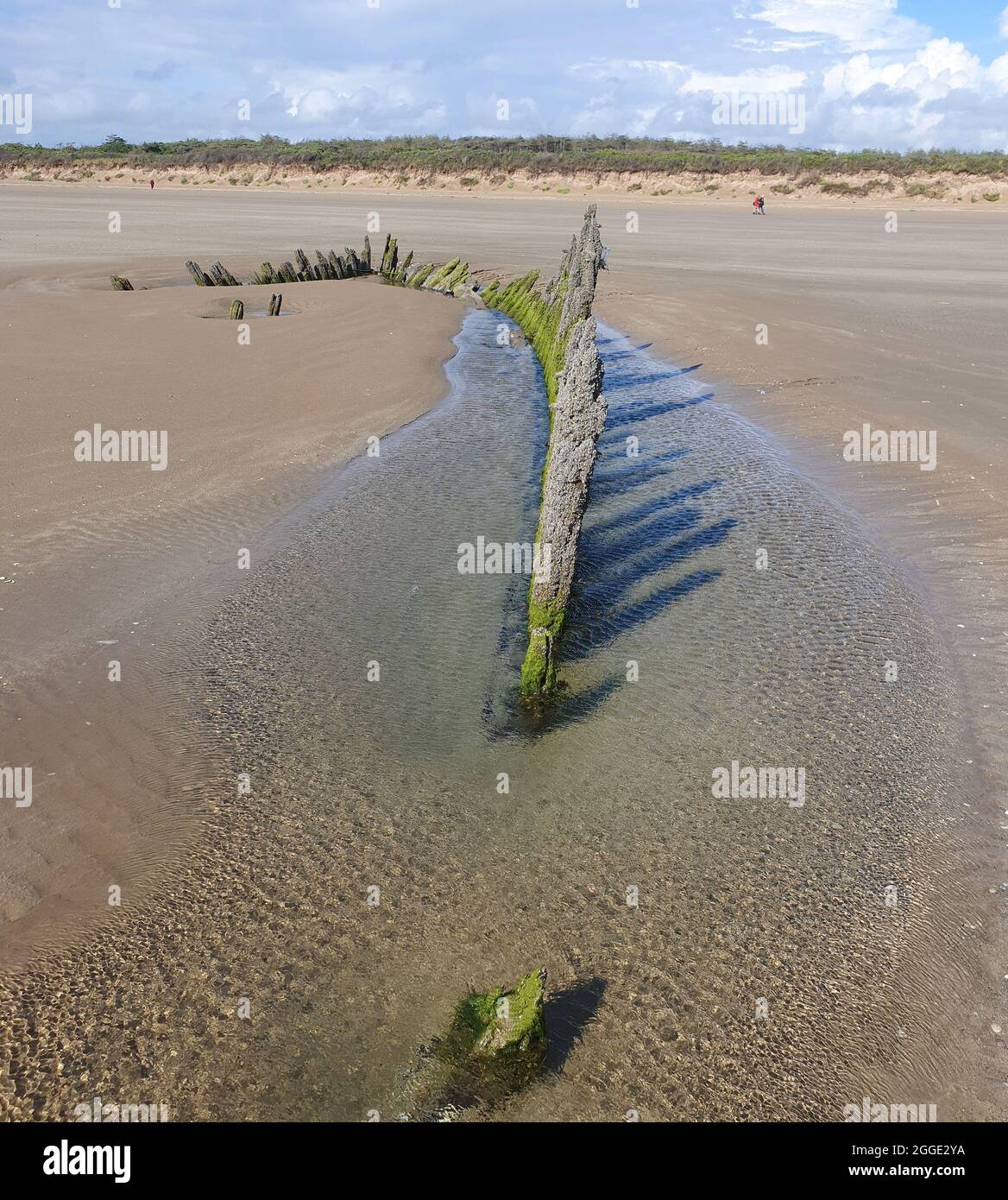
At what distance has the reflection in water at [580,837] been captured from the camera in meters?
3.96

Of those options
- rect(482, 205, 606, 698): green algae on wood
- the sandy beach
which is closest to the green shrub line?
the sandy beach

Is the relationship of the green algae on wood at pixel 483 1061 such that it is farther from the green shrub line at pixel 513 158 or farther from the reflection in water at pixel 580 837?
the green shrub line at pixel 513 158

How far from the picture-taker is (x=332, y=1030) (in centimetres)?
401

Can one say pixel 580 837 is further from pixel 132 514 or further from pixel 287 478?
pixel 287 478

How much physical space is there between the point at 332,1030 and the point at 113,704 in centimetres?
312

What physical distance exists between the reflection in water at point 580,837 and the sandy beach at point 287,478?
0.38 feet

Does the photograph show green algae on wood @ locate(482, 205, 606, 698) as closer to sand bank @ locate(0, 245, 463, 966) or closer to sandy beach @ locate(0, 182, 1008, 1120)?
sandy beach @ locate(0, 182, 1008, 1120)

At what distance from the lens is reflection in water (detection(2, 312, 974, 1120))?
13.0 ft

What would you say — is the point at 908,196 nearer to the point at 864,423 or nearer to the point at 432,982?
the point at 864,423

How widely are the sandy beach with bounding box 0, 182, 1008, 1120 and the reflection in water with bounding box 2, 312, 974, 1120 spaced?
115 millimetres

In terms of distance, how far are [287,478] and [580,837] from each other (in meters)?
6.54

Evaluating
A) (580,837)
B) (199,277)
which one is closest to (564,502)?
(580,837)

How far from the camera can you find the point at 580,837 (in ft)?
17.3
